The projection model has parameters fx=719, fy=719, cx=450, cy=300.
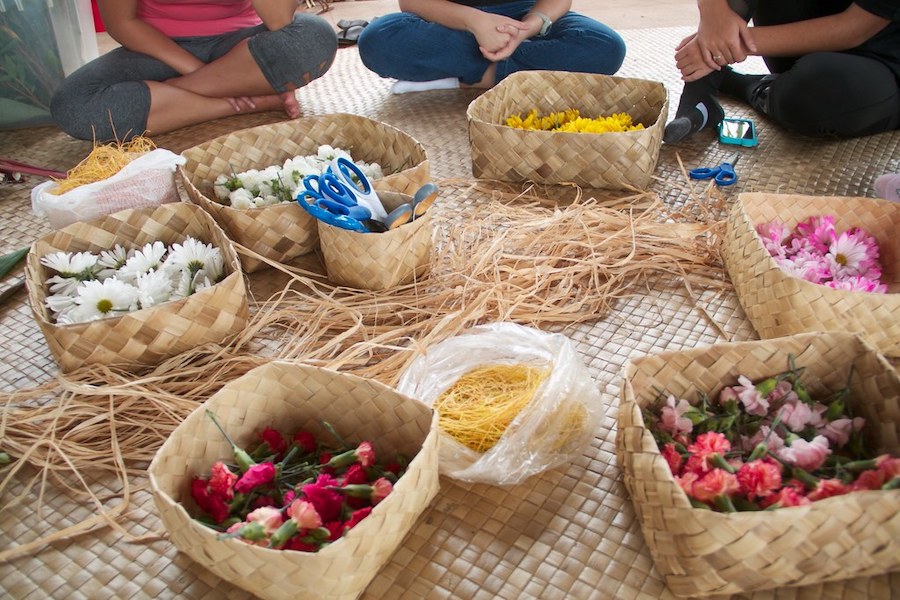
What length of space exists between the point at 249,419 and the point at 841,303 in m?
0.83

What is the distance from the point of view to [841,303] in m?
1.02

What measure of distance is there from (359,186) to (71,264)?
506 millimetres

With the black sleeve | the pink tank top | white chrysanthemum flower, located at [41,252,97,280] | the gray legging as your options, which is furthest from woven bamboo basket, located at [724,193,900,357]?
the pink tank top

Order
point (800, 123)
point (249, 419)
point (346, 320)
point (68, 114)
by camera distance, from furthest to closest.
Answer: point (68, 114) < point (800, 123) < point (346, 320) < point (249, 419)

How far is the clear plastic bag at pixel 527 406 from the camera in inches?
36.4

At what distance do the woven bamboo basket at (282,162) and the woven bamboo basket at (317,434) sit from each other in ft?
1.49

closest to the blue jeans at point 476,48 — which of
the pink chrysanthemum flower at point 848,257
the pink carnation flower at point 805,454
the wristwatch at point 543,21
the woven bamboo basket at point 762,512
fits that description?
the wristwatch at point 543,21

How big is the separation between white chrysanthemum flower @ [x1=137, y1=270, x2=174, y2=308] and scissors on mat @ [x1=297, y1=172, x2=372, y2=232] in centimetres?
26

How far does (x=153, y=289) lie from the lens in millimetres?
1158

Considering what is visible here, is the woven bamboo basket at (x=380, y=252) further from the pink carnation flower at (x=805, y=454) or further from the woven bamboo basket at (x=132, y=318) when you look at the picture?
the pink carnation flower at (x=805, y=454)

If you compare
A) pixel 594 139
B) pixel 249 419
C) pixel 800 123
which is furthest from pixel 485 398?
pixel 800 123

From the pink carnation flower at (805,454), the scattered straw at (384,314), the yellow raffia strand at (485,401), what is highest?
the pink carnation flower at (805,454)

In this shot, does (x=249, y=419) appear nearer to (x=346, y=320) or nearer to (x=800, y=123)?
(x=346, y=320)

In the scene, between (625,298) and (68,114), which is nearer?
(625,298)
